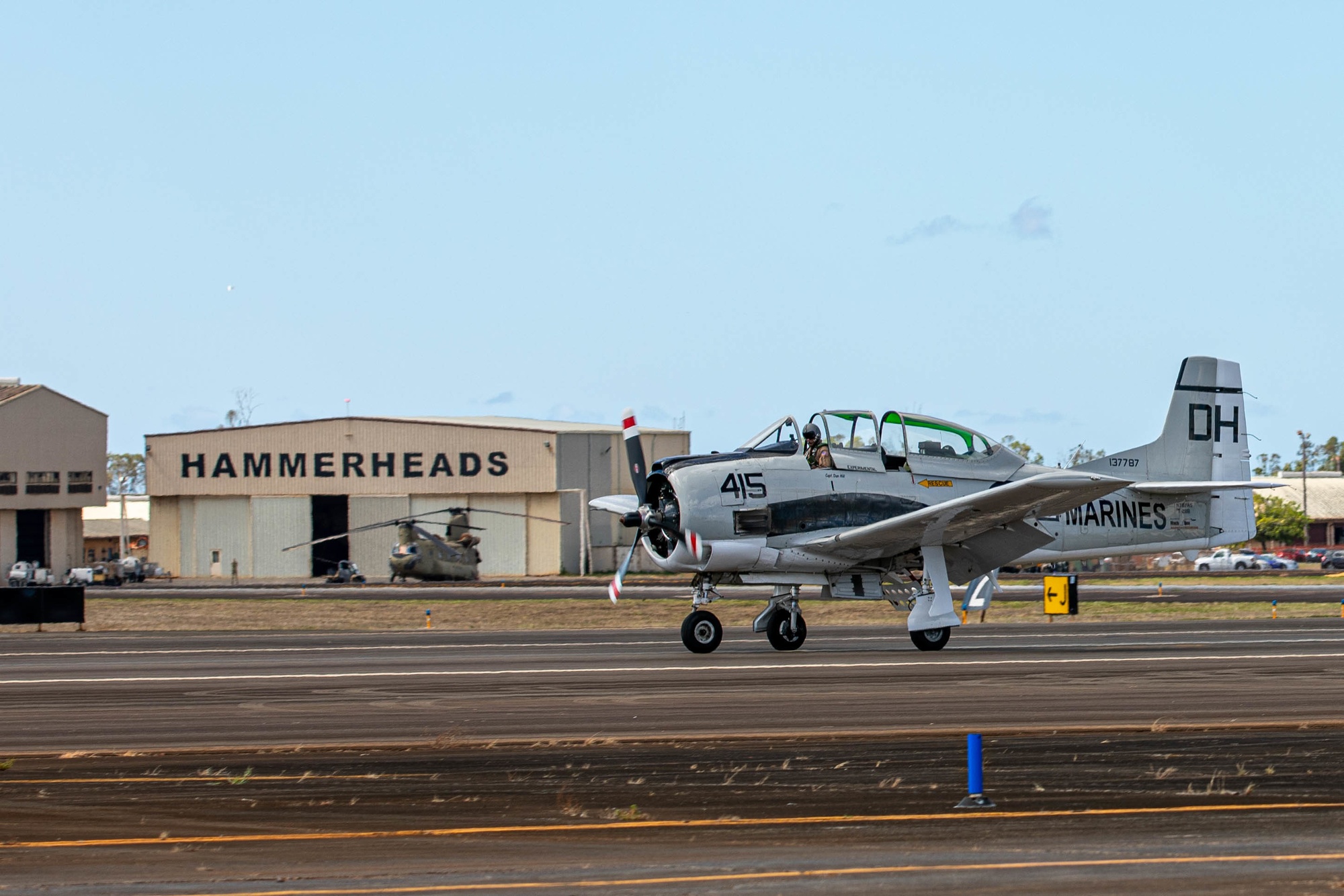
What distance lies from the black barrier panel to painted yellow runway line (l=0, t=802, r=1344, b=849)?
26.4m

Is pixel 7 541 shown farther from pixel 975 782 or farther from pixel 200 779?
pixel 975 782

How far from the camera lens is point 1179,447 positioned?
2569cm

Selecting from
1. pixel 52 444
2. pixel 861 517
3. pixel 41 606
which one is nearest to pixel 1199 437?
pixel 861 517

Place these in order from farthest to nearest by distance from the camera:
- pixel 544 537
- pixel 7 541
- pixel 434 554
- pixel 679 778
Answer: pixel 544 537 < pixel 7 541 < pixel 434 554 < pixel 679 778

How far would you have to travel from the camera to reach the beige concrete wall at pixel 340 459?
7431 cm

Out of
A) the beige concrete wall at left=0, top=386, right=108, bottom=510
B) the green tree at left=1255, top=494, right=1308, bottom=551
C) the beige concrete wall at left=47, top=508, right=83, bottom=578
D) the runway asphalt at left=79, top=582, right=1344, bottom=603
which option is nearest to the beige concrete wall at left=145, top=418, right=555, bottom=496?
the beige concrete wall at left=0, top=386, right=108, bottom=510

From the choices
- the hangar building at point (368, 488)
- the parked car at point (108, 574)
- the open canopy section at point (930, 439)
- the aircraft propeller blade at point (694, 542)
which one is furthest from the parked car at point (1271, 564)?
the aircraft propeller blade at point (694, 542)

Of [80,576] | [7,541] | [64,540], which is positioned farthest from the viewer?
[64,540]

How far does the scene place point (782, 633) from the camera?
74.0ft

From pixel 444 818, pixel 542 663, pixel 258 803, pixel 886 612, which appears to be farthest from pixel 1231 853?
pixel 886 612

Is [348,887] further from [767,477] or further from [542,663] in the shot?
[767,477]

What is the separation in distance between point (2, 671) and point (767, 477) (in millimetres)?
12230

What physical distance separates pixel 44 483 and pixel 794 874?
235 feet

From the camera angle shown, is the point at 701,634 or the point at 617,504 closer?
the point at 701,634
